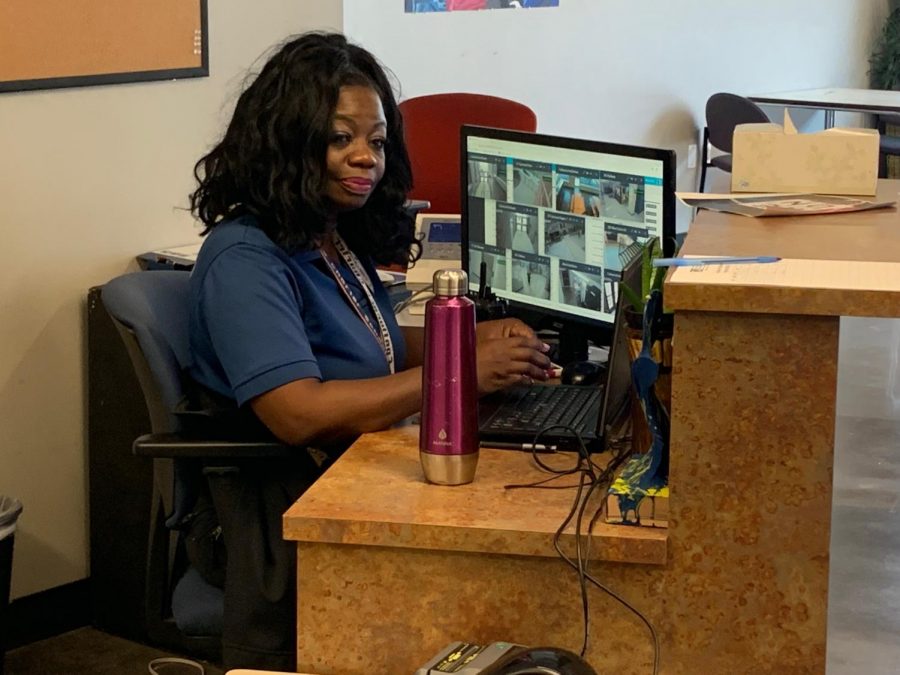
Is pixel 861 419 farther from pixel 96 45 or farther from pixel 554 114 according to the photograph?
pixel 96 45

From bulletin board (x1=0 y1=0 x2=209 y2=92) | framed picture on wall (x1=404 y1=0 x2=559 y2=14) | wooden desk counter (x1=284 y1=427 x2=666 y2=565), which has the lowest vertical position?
wooden desk counter (x1=284 y1=427 x2=666 y2=565)

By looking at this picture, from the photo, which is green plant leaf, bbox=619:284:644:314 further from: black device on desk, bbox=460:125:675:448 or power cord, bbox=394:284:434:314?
power cord, bbox=394:284:434:314

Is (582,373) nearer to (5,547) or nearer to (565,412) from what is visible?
(565,412)

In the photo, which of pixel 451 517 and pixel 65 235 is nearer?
pixel 451 517

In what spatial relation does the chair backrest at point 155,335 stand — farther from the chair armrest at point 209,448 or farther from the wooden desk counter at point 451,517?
the wooden desk counter at point 451,517

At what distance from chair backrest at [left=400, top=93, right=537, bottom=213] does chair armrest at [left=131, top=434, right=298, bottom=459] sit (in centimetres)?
203

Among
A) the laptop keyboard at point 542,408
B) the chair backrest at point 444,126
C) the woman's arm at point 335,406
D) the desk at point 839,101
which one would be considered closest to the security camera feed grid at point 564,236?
the laptop keyboard at point 542,408

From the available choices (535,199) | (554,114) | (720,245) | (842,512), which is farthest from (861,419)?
(720,245)

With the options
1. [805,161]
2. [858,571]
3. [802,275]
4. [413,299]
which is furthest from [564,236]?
[858,571]

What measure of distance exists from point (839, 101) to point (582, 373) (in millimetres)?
5177

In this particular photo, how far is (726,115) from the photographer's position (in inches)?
258

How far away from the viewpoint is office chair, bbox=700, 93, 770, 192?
20.9 feet

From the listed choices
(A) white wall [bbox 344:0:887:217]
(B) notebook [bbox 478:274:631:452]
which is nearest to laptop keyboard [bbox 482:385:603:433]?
(B) notebook [bbox 478:274:631:452]

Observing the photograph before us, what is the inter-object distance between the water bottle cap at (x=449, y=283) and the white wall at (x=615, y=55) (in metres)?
3.57
